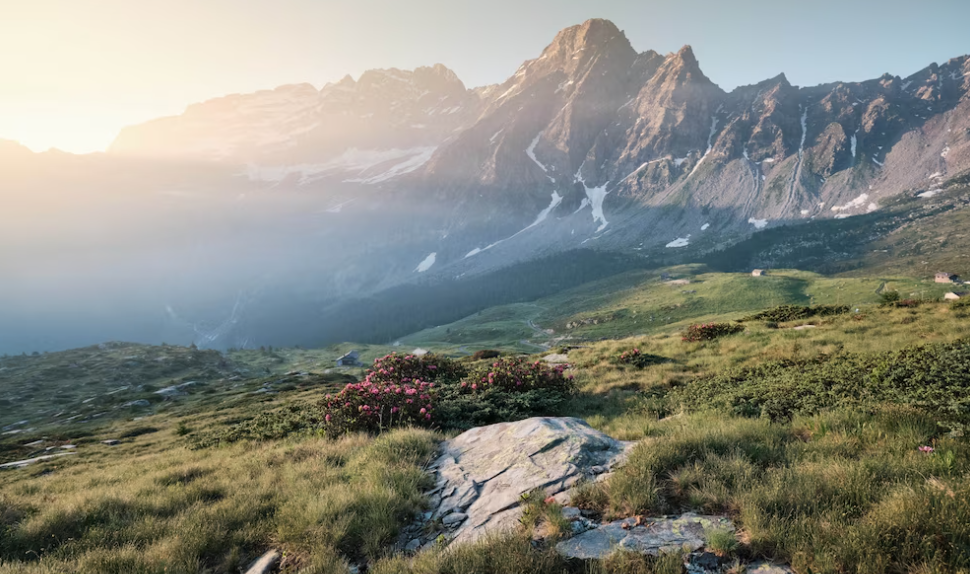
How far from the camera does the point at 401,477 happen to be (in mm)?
8719

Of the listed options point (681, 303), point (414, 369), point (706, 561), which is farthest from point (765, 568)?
point (681, 303)

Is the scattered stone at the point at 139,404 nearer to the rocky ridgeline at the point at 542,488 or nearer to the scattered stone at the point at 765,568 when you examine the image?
the rocky ridgeline at the point at 542,488

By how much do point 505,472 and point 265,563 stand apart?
4565mm

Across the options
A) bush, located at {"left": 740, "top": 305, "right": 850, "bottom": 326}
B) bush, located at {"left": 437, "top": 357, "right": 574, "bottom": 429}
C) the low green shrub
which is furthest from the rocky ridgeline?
bush, located at {"left": 740, "top": 305, "right": 850, "bottom": 326}

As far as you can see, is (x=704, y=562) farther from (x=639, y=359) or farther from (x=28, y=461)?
(x=28, y=461)

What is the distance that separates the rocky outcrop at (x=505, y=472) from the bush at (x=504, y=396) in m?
4.01

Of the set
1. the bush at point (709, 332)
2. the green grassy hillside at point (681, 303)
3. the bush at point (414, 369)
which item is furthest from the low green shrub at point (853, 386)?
the green grassy hillside at point (681, 303)

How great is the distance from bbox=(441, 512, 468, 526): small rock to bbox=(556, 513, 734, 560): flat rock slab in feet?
7.35

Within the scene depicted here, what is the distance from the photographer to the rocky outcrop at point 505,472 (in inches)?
283

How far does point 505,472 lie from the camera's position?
28.6 ft

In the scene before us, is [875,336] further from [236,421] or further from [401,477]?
[236,421]

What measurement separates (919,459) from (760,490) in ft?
9.47

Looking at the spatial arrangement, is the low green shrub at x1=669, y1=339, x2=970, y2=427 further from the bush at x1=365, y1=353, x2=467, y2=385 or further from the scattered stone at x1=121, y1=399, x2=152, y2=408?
the scattered stone at x1=121, y1=399, x2=152, y2=408

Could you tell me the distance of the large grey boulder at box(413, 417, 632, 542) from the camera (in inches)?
288
